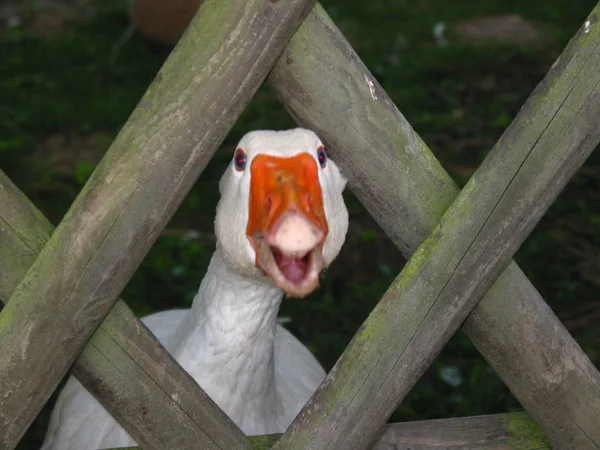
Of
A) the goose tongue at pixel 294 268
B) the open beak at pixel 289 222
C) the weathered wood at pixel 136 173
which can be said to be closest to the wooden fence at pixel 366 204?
the weathered wood at pixel 136 173

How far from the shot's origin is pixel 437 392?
4234 mm

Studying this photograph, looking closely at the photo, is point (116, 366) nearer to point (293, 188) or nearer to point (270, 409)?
point (293, 188)

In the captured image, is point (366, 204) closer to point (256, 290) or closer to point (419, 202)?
point (419, 202)

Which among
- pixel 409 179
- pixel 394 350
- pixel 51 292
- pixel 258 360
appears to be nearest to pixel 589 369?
pixel 394 350

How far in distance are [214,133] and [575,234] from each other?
11.4 feet

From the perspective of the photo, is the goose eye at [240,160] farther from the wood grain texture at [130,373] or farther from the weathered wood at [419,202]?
the wood grain texture at [130,373]

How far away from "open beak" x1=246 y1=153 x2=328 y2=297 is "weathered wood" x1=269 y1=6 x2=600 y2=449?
0.14 m

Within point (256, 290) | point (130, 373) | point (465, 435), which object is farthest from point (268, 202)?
point (465, 435)

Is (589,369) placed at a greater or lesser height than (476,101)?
lesser

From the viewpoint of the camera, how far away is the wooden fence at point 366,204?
2.08 m

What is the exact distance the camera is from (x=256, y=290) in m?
2.74

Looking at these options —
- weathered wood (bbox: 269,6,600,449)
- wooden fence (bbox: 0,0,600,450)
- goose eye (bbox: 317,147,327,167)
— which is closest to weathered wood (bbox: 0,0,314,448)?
wooden fence (bbox: 0,0,600,450)

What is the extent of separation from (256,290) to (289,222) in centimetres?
79

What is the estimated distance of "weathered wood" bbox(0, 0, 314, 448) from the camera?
208 cm
